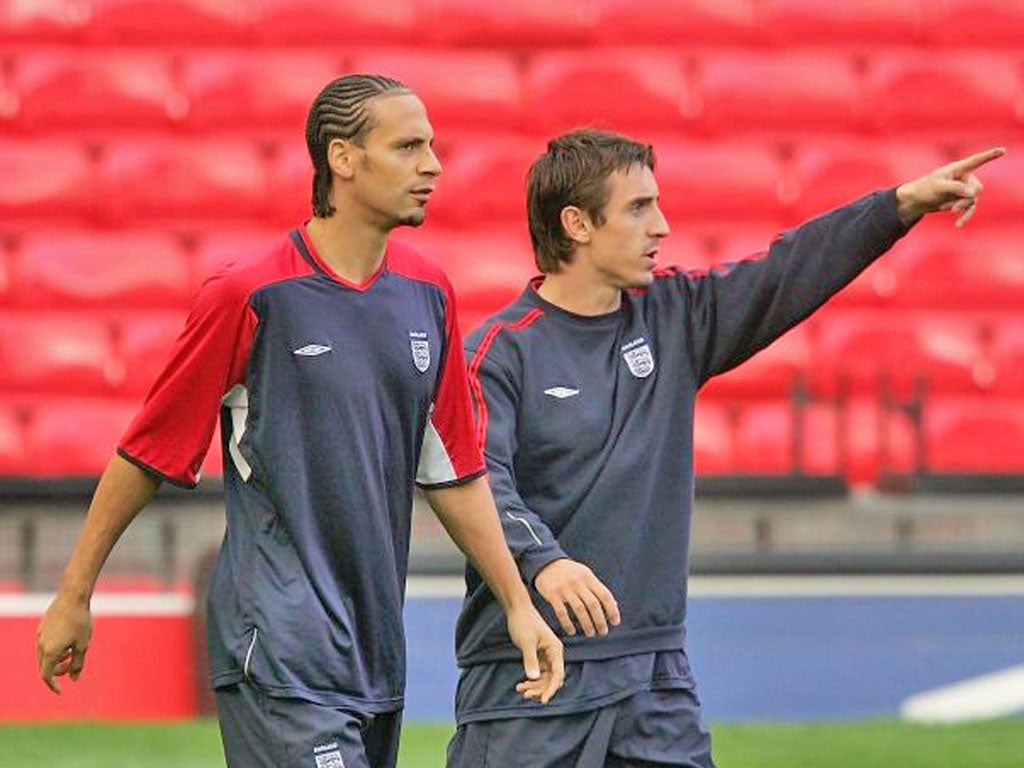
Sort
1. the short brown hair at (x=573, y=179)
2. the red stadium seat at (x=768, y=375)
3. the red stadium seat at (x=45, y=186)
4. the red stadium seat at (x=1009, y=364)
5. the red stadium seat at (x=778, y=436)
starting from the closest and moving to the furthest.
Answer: the short brown hair at (x=573, y=179)
the red stadium seat at (x=778, y=436)
the red stadium seat at (x=768, y=375)
the red stadium seat at (x=1009, y=364)
the red stadium seat at (x=45, y=186)

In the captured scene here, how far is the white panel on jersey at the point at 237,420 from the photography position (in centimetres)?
389

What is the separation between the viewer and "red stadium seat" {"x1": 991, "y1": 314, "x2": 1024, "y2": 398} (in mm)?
10586

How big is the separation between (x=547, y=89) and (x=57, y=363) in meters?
2.67

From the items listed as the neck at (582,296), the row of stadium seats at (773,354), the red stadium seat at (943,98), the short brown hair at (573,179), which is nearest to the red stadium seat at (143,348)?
the row of stadium seats at (773,354)

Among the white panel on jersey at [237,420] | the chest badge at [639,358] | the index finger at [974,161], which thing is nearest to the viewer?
the white panel on jersey at [237,420]

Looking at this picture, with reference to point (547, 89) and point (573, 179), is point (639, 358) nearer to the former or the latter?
point (573, 179)

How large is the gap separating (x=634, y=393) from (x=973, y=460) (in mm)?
5920

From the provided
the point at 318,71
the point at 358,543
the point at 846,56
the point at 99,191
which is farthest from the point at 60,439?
the point at 358,543

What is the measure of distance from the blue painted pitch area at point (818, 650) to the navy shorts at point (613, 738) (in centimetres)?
366

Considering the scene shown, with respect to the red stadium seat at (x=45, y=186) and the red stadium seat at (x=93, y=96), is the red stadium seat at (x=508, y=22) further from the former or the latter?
the red stadium seat at (x=45, y=186)

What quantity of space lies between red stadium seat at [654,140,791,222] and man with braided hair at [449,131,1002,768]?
21.0ft

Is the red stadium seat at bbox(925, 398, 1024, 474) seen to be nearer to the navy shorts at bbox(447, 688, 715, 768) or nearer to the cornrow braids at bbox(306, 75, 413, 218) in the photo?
the navy shorts at bbox(447, 688, 715, 768)

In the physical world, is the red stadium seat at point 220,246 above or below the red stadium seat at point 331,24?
below

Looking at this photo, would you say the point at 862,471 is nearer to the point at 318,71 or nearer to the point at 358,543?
the point at 318,71
